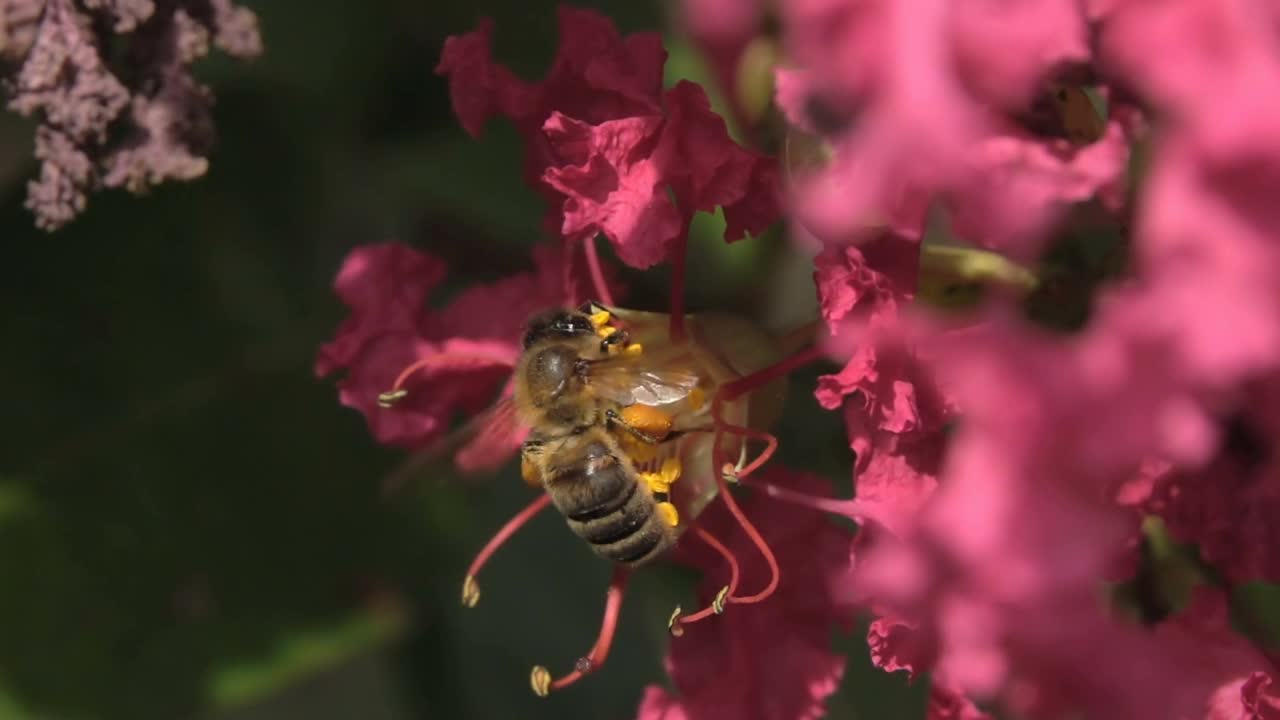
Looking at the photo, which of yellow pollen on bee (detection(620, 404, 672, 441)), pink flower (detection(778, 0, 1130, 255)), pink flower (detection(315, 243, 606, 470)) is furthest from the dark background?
pink flower (detection(778, 0, 1130, 255))

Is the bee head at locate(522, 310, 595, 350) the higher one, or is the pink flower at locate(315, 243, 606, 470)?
the bee head at locate(522, 310, 595, 350)

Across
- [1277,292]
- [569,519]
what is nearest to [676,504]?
[569,519]

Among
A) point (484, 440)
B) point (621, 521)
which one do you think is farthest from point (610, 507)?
point (484, 440)

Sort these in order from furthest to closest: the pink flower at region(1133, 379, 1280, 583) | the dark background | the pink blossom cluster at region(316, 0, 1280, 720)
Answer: the dark background, the pink flower at region(1133, 379, 1280, 583), the pink blossom cluster at region(316, 0, 1280, 720)

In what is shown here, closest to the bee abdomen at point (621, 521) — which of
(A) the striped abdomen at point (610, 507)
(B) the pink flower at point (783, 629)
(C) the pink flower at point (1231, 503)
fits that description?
(A) the striped abdomen at point (610, 507)

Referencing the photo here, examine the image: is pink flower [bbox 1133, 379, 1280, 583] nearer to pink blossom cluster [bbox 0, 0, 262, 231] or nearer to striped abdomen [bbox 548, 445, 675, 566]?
striped abdomen [bbox 548, 445, 675, 566]

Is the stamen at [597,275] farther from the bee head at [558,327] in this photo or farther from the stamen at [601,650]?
the stamen at [601,650]

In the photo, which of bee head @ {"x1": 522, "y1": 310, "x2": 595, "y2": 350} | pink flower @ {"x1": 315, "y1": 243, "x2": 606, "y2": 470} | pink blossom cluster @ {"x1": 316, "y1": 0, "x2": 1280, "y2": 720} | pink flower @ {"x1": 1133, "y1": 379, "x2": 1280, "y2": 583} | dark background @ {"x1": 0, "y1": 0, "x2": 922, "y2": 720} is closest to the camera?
pink blossom cluster @ {"x1": 316, "y1": 0, "x2": 1280, "y2": 720}
